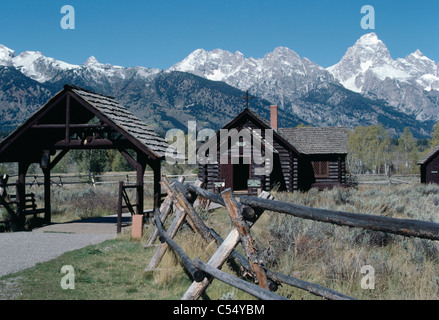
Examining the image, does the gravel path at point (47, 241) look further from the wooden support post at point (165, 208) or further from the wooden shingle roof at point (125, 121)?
the wooden shingle roof at point (125, 121)

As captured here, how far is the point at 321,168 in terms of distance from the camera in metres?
30.5

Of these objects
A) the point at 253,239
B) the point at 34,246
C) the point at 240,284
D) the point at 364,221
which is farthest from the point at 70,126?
the point at 364,221

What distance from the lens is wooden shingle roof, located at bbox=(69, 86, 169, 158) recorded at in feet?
38.3

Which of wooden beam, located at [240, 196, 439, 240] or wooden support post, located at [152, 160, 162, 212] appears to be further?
wooden support post, located at [152, 160, 162, 212]

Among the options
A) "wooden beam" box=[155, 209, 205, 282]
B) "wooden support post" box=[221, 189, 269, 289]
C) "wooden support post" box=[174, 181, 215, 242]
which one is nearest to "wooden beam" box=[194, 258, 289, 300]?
"wooden beam" box=[155, 209, 205, 282]

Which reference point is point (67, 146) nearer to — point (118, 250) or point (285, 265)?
point (118, 250)

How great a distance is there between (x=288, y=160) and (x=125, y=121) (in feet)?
54.8

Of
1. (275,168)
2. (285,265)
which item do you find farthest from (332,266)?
(275,168)

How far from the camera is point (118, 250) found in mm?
9195

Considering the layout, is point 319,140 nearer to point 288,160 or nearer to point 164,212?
point 288,160

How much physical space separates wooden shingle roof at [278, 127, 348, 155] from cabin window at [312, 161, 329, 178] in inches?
43.4

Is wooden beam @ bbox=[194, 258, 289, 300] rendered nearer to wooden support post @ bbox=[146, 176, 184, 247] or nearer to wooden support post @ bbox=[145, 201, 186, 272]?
wooden support post @ bbox=[145, 201, 186, 272]
